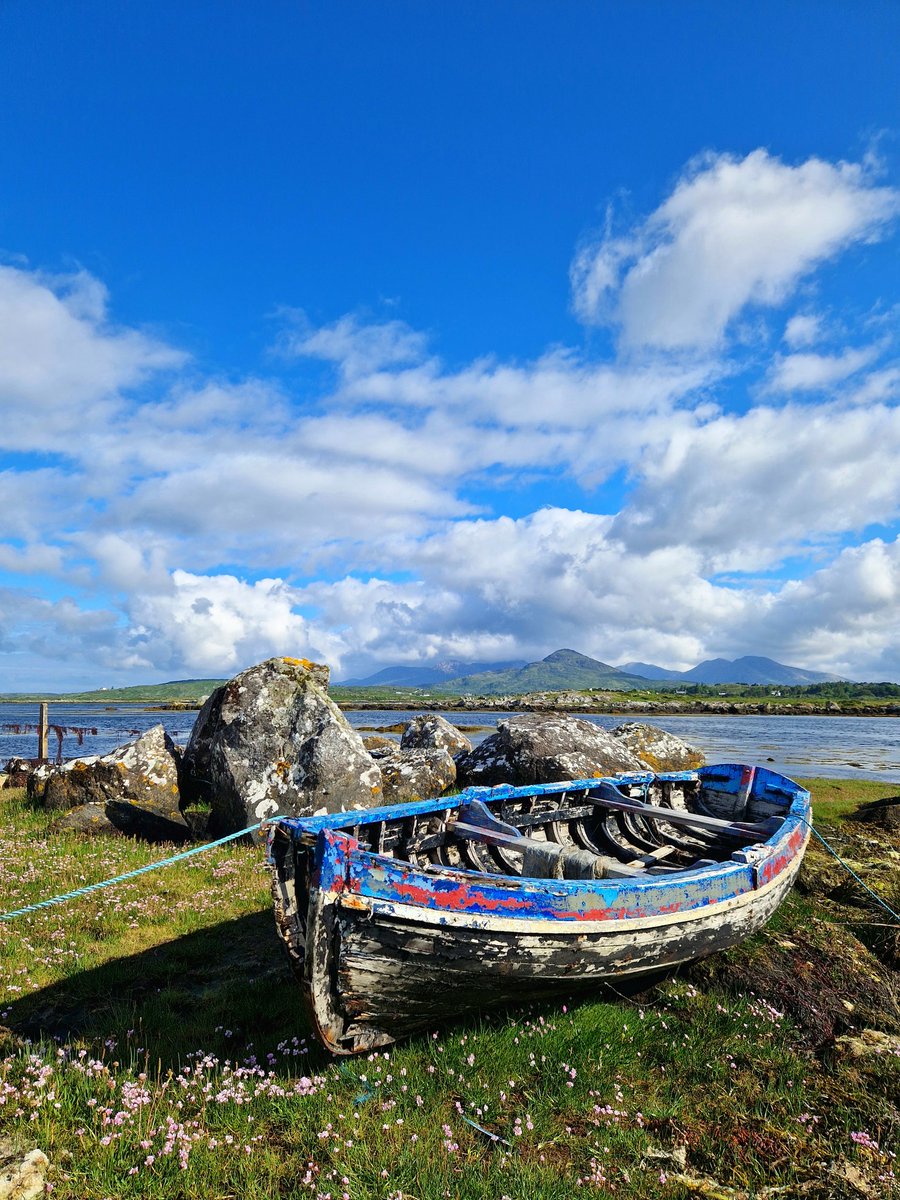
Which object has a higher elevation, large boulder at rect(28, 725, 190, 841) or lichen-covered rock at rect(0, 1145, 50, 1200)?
large boulder at rect(28, 725, 190, 841)

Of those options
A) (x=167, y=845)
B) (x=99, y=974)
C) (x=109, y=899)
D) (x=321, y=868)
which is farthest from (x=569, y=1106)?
(x=167, y=845)

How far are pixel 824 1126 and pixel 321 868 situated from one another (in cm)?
495

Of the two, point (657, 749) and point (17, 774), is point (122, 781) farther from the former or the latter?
point (657, 749)

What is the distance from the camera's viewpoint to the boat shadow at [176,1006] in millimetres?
6230

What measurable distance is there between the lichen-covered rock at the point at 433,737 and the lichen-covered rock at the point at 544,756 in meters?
2.72

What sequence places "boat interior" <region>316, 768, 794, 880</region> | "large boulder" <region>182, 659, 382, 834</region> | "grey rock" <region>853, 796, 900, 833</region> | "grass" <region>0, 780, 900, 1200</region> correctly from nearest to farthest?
1. "grass" <region>0, 780, 900, 1200</region>
2. "boat interior" <region>316, 768, 794, 880</region>
3. "large boulder" <region>182, 659, 382, 834</region>
4. "grey rock" <region>853, 796, 900, 833</region>

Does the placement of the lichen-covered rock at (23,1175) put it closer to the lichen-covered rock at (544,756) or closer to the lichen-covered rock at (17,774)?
the lichen-covered rock at (544,756)

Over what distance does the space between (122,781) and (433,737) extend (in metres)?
9.89

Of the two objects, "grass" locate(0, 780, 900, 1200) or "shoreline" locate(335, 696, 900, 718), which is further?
"shoreline" locate(335, 696, 900, 718)

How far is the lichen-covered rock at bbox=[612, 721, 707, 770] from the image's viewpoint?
21.2 meters

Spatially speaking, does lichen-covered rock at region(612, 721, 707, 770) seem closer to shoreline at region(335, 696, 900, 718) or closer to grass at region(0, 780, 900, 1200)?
grass at region(0, 780, 900, 1200)

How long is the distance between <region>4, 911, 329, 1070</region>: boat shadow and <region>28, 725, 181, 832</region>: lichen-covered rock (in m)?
7.42

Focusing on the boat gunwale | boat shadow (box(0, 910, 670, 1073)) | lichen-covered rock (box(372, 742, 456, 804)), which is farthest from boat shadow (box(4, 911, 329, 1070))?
lichen-covered rock (box(372, 742, 456, 804))

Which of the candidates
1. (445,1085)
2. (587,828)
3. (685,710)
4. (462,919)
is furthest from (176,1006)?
(685,710)
